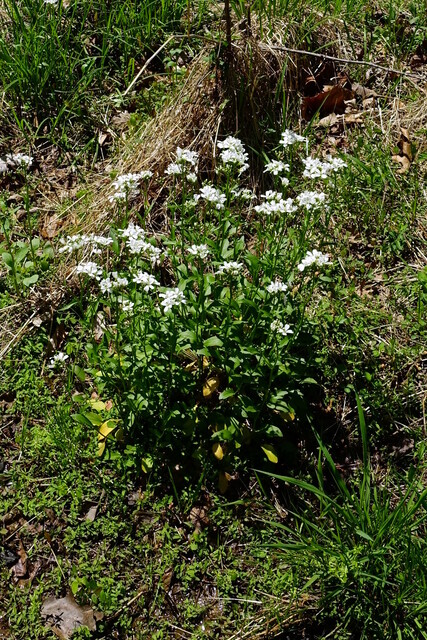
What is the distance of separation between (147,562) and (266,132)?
2.48m

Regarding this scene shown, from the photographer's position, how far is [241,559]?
9.57ft

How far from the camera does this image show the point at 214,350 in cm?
287

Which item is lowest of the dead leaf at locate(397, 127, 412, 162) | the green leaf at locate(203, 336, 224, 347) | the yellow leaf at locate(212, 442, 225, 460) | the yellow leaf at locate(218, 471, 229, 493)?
the yellow leaf at locate(218, 471, 229, 493)

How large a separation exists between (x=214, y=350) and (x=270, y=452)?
515mm

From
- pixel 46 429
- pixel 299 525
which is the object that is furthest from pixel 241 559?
pixel 46 429

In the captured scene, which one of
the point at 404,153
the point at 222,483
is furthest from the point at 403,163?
the point at 222,483

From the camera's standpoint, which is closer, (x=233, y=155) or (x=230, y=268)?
(x=230, y=268)

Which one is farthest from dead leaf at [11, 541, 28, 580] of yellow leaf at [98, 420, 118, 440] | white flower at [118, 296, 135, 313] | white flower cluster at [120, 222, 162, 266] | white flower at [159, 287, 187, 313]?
white flower cluster at [120, 222, 162, 266]

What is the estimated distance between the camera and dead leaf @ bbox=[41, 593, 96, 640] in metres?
2.74

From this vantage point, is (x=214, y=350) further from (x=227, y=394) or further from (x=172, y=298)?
(x=172, y=298)

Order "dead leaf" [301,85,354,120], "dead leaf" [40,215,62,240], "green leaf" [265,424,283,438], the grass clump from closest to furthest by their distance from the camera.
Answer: the grass clump, "green leaf" [265,424,283,438], "dead leaf" [40,215,62,240], "dead leaf" [301,85,354,120]

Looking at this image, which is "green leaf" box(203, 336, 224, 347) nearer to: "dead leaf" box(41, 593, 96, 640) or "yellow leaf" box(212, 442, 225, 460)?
"yellow leaf" box(212, 442, 225, 460)

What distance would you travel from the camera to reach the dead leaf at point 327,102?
427 centimetres

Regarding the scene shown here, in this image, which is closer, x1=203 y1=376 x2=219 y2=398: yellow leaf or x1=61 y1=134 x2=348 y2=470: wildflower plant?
x1=61 y1=134 x2=348 y2=470: wildflower plant
